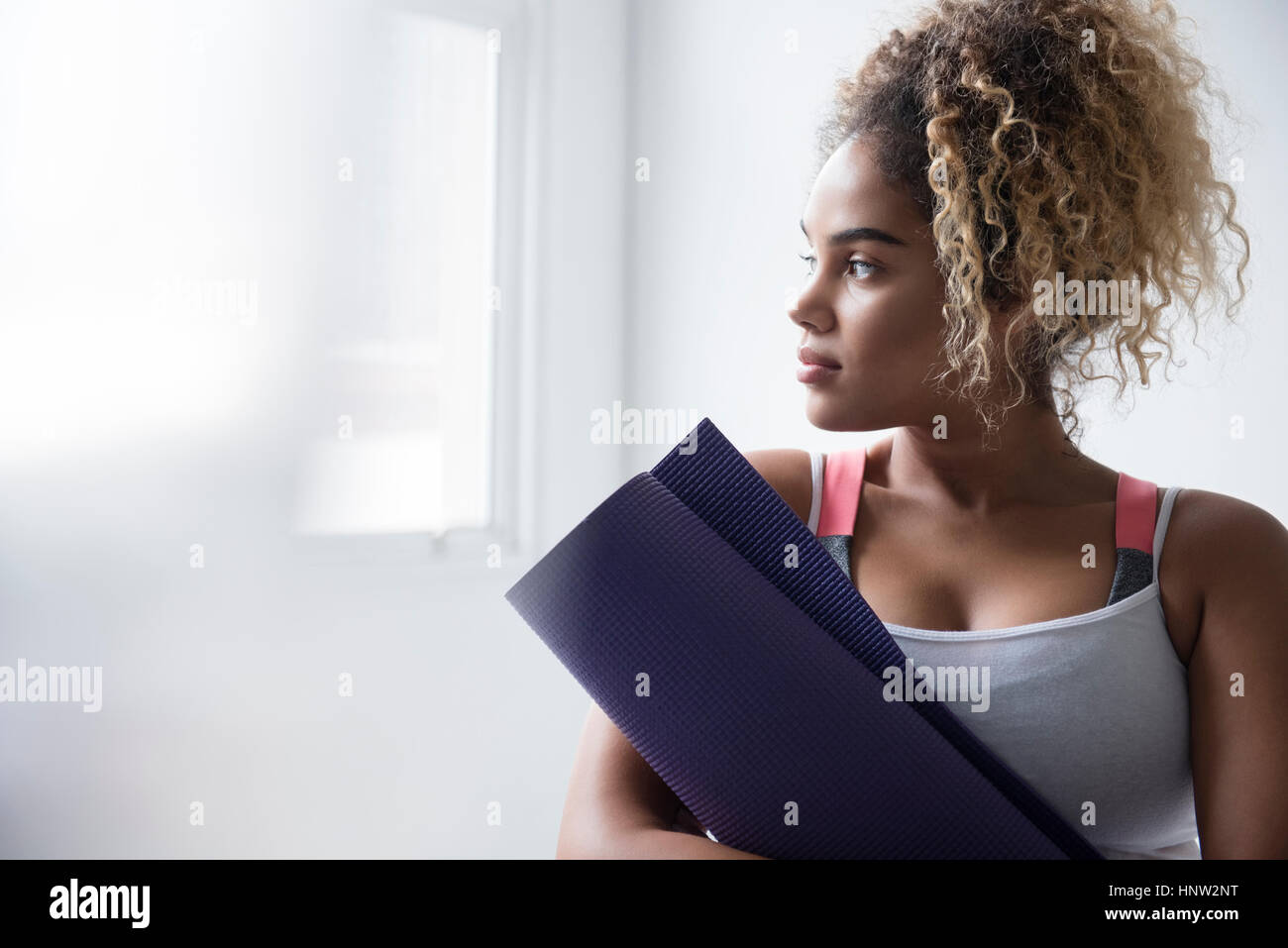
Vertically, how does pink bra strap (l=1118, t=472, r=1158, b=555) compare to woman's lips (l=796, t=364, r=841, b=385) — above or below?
below

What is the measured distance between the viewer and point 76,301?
1470 mm

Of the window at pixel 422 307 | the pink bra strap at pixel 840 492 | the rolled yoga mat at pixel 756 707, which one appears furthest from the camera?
the window at pixel 422 307

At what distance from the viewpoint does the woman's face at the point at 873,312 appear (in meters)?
0.81

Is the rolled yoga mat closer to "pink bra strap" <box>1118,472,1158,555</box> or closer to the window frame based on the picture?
"pink bra strap" <box>1118,472,1158,555</box>

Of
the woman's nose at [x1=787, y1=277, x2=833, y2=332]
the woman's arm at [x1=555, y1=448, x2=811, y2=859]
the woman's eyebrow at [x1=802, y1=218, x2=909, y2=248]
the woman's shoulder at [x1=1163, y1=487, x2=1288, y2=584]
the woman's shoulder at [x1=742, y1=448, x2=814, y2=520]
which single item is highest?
the woman's eyebrow at [x1=802, y1=218, x2=909, y2=248]

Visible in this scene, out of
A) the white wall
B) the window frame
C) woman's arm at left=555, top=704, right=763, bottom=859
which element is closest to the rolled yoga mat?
woman's arm at left=555, top=704, right=763, bottom=859

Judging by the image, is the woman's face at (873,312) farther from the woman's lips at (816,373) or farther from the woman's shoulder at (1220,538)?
the woman's shoulder at (1220,538)

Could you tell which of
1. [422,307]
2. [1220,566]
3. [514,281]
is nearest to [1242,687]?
[1220,566]

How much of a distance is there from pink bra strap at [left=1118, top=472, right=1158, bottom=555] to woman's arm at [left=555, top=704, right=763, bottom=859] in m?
0.40

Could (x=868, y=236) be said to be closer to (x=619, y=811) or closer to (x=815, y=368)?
(x=815, y=368)

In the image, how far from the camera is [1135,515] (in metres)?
0.81

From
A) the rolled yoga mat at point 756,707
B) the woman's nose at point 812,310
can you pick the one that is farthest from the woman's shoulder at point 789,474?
the rolled yoga mat at point 756,707

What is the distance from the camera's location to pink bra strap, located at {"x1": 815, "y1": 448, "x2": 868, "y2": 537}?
864 millimetres
